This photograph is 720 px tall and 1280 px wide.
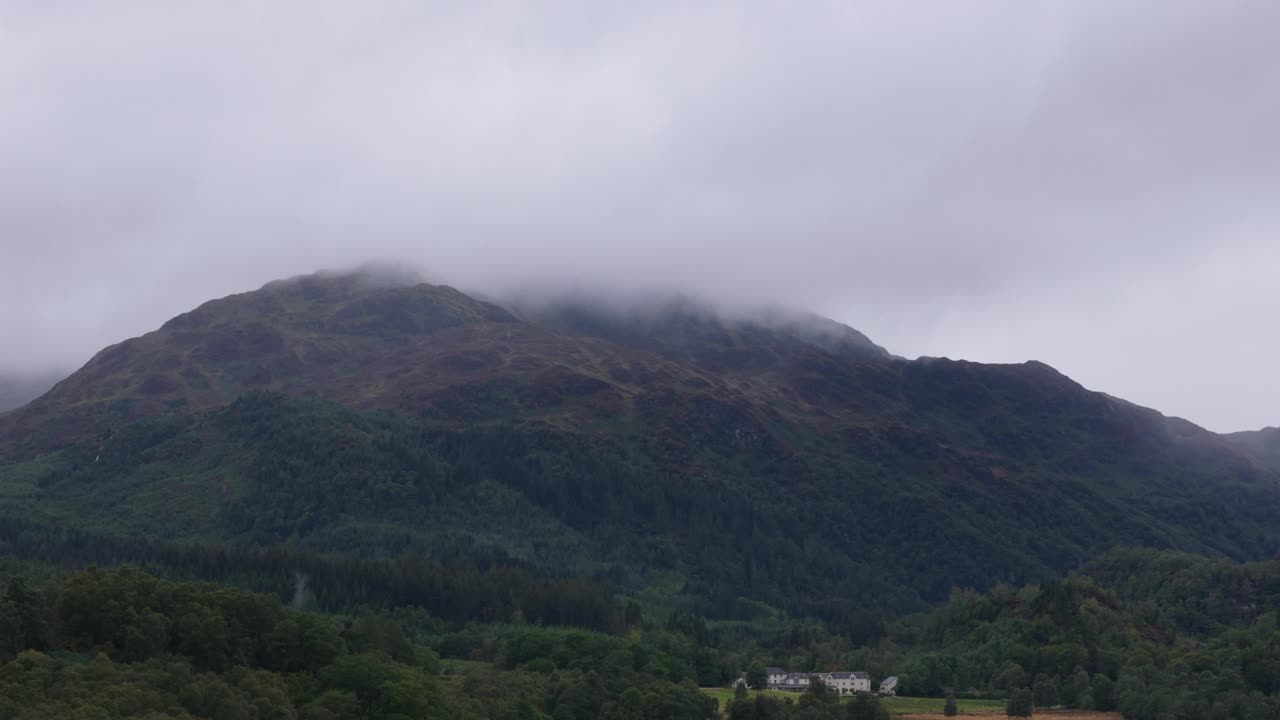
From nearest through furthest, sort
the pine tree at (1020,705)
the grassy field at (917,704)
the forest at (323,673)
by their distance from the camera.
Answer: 1. the forest at (323,673)
2. the pine tree at (1020,705)
3. the grassy field at (917,704)

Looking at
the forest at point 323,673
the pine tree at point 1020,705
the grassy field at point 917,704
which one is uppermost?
the forest at point 323,673

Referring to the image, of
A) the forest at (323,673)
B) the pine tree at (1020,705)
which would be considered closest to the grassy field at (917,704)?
the pine tree at (1020,705)

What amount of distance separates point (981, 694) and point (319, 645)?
360 feet

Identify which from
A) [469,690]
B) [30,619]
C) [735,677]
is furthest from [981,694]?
[30,619]

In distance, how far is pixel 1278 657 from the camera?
184 metres

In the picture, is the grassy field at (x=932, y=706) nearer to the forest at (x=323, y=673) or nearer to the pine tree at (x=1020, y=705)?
the pine tree at (x=1020, y=705)

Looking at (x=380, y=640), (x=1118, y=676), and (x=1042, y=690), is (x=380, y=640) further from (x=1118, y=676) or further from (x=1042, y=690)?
(x=1118, y=676)

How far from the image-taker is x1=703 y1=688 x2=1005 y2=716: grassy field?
174m

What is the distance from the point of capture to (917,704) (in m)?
183

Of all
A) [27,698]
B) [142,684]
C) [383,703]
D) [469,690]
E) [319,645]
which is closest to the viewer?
[27,698]

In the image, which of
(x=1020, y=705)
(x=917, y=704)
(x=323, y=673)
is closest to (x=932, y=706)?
(x=917, y=704)

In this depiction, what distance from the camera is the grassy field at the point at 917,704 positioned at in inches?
6836

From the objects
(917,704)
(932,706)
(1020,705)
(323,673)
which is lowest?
(917,704)

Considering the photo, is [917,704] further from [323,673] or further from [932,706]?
[323,673]
